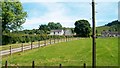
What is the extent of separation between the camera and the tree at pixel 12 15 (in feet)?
241

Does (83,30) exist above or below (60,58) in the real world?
below

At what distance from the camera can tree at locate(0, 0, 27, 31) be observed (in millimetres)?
73438

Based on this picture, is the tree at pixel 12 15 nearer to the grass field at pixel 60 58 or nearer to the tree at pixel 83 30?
the grass field at pixel 60 58

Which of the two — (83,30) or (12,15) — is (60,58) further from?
(83,30)

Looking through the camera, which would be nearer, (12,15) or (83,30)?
(12,15)

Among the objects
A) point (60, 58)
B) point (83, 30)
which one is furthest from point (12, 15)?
point (83, 30)

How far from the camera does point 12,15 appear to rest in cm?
7425

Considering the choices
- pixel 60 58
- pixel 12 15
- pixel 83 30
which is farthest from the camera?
pixel 83 30

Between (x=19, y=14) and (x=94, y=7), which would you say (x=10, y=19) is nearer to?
(x=19, y=14)

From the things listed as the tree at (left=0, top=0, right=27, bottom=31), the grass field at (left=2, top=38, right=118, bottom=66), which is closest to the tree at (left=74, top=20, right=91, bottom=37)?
the tree at (left=0, top=0, right=27, bottom=31)

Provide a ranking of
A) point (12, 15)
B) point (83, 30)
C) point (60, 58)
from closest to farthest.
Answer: point (60, 58) < point (12, 15) < point (83, 30)

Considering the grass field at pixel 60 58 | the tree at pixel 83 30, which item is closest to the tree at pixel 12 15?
the grass field at pixel 60 58

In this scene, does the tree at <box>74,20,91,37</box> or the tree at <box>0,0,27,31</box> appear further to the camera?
the tree at <box>74,20,91,37</box>

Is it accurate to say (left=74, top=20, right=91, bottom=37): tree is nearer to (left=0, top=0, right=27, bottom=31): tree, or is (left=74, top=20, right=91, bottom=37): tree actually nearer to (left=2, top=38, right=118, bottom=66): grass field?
(left=0, top=0, right=27, bottom=31): tree
